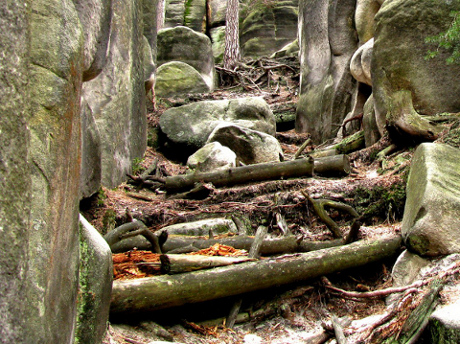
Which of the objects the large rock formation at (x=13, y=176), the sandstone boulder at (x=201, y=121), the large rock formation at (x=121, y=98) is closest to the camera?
the large rock formation at (x=13, y=176)

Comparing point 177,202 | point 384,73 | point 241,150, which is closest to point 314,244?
point 177,202

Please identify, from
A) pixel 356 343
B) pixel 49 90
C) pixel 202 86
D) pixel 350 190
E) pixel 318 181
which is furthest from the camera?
pixel 202 86

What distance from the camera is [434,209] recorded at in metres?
4.04

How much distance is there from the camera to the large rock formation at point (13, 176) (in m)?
1.45

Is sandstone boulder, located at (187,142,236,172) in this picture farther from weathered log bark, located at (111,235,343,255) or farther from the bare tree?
the bare tree

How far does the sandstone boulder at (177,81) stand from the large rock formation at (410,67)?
771 centimetres

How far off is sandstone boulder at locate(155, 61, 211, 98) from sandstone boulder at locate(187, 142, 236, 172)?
18.4ft

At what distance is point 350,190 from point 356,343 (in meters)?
3.29

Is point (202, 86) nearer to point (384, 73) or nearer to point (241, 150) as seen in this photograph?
point (241, 150)

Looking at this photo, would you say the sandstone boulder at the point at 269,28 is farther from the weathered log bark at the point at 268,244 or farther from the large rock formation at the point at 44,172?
the large rock formation at the point at 44,172

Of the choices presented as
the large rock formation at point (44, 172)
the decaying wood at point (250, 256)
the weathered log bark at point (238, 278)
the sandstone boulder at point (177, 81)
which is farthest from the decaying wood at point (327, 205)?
the sandstone boulder at point (177, 81)

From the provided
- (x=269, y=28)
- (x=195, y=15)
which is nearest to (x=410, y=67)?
(x=269, y=28)

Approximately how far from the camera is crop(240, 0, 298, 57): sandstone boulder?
22516mm

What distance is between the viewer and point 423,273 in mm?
3848
